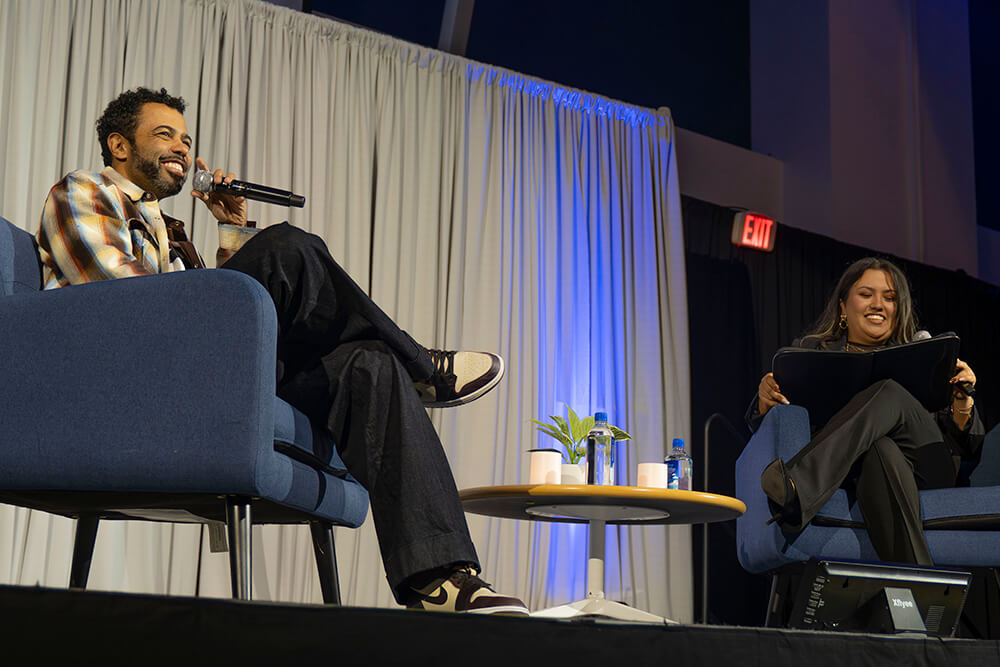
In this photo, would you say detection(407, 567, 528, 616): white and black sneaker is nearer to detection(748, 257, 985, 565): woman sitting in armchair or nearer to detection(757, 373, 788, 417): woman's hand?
detection(748, 257, 985, 565): woman sitting in armchair

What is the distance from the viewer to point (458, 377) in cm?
181

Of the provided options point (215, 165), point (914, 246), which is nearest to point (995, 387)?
point (914, 246)

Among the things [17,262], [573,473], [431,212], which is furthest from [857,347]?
[17,262]

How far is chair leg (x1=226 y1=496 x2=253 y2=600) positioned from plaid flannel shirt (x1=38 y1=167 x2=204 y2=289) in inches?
17.6

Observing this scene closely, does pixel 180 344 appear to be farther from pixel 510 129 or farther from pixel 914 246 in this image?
pixel 914 246

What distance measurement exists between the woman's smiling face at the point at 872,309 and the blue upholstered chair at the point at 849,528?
1.87 ft

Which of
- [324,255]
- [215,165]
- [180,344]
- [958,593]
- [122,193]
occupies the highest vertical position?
[215,165]

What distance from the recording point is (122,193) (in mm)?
1846

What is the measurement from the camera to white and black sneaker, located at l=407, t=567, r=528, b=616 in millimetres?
1313

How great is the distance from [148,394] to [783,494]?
1517 millimetres

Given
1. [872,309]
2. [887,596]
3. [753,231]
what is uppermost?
[753,231]

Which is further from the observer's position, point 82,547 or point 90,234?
point 82,547

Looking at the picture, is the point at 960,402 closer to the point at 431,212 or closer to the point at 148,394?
the point at 431,212

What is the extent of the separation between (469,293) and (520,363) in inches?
13.4
